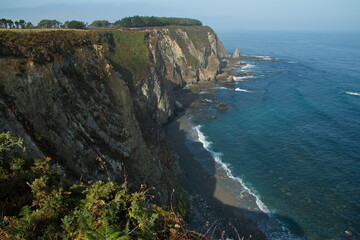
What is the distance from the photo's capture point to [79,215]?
23.5ft

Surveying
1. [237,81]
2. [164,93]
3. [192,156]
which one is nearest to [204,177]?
[192,156]

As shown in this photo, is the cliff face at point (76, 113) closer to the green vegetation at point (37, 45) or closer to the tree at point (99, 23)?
the green vegetation at point (37, 45)

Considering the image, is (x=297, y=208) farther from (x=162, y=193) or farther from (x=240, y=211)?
(x=162, y=193)

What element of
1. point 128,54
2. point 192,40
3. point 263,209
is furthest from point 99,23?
point 263,209

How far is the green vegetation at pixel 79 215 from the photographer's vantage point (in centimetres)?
648

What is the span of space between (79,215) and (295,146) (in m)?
47.6

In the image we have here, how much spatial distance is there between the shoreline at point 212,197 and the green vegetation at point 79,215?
1673 centimetres

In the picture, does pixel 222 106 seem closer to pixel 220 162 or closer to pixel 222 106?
pixel 222 106

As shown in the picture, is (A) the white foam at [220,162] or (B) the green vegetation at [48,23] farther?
(B) the green vegetation at [48,23]

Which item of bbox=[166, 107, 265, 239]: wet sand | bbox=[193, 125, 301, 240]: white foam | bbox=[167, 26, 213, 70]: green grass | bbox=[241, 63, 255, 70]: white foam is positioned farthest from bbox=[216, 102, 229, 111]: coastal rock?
bbox=[241, 63, 255, 70]: white foam

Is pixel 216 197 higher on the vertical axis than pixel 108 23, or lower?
lower

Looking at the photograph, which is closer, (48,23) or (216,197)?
(216,197)

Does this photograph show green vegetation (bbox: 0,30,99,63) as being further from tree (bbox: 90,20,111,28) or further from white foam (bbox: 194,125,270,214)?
tree (bbox: 90,20,111,28)

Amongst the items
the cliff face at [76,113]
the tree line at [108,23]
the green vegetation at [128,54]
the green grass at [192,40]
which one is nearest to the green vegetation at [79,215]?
the cliff face at [76,113]
